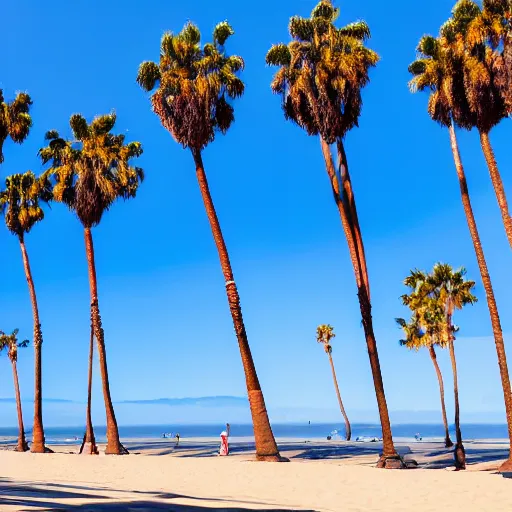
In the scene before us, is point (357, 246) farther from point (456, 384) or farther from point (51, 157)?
point (456, 384)

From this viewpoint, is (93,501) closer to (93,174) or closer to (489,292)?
(489,292)

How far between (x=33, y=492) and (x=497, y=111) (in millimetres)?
20728

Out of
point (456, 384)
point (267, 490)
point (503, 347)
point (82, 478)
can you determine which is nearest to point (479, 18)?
point (503, 347)

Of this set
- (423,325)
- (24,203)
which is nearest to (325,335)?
(423,325)

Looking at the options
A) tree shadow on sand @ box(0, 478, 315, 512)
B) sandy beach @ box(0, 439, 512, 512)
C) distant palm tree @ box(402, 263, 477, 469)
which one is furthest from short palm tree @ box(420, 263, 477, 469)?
tree shadow on sand @ box(0, 478, 315, 512)

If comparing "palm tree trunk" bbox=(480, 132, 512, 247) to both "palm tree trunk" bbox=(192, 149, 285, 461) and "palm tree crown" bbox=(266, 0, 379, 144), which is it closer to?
"palm tree crown" bbox=(266, 0, 379, 144)

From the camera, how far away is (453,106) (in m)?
25.9

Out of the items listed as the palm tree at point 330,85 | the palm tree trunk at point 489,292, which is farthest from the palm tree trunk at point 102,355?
the palm tree trunk at point 489,292

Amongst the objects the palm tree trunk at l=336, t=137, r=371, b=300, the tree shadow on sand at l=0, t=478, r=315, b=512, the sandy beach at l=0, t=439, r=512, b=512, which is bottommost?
the sandy beach at l=0, t=439, r=512, b=512

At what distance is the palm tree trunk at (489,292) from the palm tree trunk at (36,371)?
907 inches

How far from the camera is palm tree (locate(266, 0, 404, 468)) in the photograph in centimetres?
2516

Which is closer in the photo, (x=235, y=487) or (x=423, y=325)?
(x=235, y=487)

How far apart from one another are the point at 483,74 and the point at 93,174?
19723 millimetres

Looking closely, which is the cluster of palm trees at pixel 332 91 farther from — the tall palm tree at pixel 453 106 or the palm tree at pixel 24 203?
the palm tree at pixel 24 203
